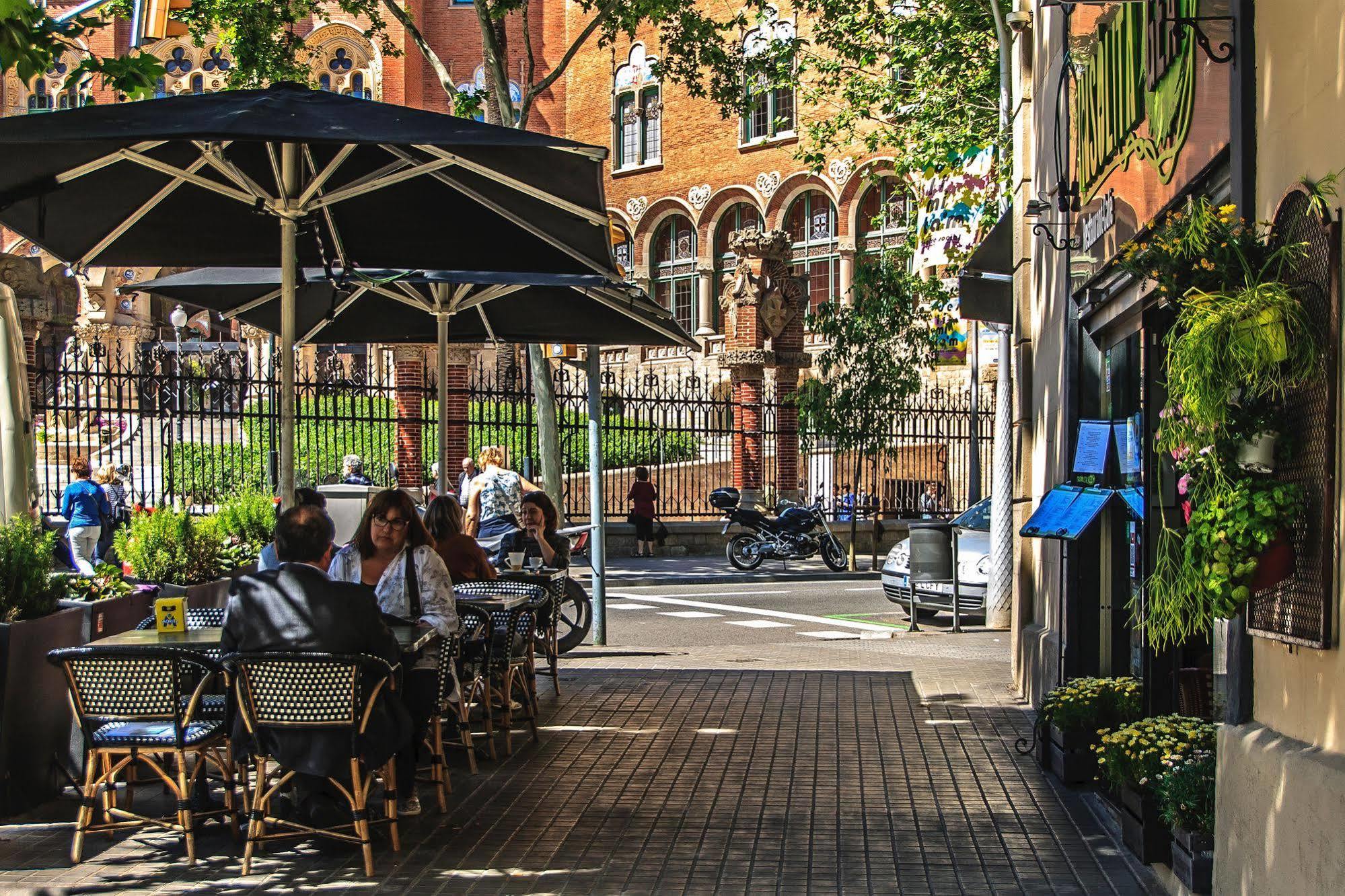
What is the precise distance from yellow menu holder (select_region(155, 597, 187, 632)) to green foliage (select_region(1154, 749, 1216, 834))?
4.38 m

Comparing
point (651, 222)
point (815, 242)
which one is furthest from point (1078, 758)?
point (651, 222)

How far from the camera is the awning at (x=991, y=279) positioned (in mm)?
12797

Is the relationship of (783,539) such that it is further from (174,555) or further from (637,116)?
(637,116)

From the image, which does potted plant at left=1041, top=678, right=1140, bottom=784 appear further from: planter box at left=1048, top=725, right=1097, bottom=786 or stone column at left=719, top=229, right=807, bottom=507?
stone column at left=719, top=229, right=807, bottom=507

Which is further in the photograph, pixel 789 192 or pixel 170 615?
pixel 789 192

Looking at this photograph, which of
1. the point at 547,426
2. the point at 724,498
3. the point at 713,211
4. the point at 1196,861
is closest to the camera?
the point at 1196,861

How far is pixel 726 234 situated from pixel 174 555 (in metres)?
39.4

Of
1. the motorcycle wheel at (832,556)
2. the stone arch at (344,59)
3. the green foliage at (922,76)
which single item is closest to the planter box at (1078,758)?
the green foliage at (922,76)

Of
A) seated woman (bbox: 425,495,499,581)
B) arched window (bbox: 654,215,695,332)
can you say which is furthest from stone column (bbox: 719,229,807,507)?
seated woman (bbox: 425,495,499,581)

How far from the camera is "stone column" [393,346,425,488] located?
25.8 metres

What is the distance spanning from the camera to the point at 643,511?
27.6 meters

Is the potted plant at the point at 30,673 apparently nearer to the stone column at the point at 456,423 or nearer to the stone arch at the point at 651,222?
the stone column at the point at 456,423

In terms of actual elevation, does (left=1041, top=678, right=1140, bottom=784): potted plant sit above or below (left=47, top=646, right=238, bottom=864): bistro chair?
below

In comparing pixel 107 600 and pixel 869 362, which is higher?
pixel 869 362
